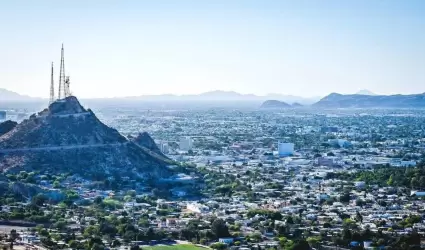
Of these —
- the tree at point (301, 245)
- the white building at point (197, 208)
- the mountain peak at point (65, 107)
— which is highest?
the mountain peak at point (65, 107)

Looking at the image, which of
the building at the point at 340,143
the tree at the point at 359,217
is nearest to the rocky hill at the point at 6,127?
the tree at the point at 359,217

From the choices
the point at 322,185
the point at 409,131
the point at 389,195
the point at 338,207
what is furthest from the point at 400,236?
the point at 409,131

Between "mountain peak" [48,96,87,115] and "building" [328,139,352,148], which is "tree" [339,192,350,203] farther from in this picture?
"building" [328,139,352,148]

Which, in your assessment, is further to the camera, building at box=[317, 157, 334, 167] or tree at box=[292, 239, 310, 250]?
building at box=[317, 157, 334, 167]

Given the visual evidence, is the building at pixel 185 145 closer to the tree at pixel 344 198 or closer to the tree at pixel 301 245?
the tree at pixel 344 198

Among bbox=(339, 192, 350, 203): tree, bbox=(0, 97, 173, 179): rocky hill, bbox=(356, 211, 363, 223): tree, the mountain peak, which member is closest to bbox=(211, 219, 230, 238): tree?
bbox=(356, 211, 363, 223): tree

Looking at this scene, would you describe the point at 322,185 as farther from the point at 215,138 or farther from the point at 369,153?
the point at 215,138
